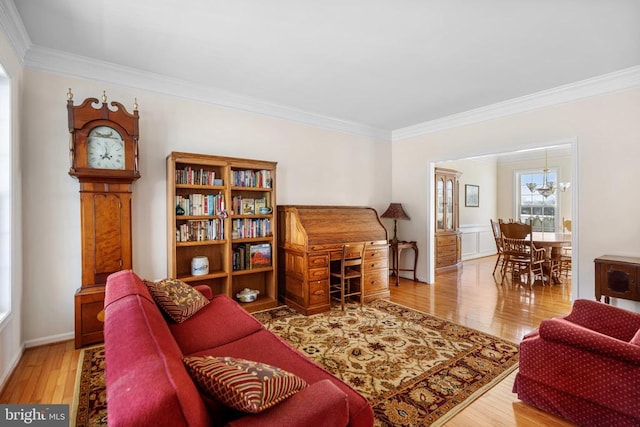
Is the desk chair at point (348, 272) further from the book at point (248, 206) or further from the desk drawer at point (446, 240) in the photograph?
the desk drawer at point (446, 240)

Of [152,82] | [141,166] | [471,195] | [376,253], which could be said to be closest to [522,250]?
[471,195]

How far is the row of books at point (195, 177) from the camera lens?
3268mm

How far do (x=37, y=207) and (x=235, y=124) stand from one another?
2.09m

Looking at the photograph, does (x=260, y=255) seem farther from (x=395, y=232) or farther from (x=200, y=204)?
(x=395, y=232)

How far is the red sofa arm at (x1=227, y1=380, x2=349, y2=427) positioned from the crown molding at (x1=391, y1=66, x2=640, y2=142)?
4.11 meters

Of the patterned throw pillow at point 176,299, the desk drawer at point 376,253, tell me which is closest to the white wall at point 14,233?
the patterned throw pillow at point 176,299

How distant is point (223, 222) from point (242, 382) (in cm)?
259

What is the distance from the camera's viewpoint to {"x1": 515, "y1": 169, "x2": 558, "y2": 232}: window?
721 centimetres

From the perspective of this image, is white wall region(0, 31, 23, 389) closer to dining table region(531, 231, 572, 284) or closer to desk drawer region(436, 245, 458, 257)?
desk drawer region(436, 245, 458, 257)

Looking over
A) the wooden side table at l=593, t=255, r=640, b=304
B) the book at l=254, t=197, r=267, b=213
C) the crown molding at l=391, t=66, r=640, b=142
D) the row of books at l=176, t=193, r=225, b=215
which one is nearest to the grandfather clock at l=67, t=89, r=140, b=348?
the row of books at l=176, t=193, r=225, b=215

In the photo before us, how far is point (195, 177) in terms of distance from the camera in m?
3.35

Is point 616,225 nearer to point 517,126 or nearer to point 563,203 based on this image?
point 517,126

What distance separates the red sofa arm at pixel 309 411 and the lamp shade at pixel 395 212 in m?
4.18

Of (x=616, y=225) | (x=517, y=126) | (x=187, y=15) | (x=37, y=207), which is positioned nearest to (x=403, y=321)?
(x=616, y=225)
